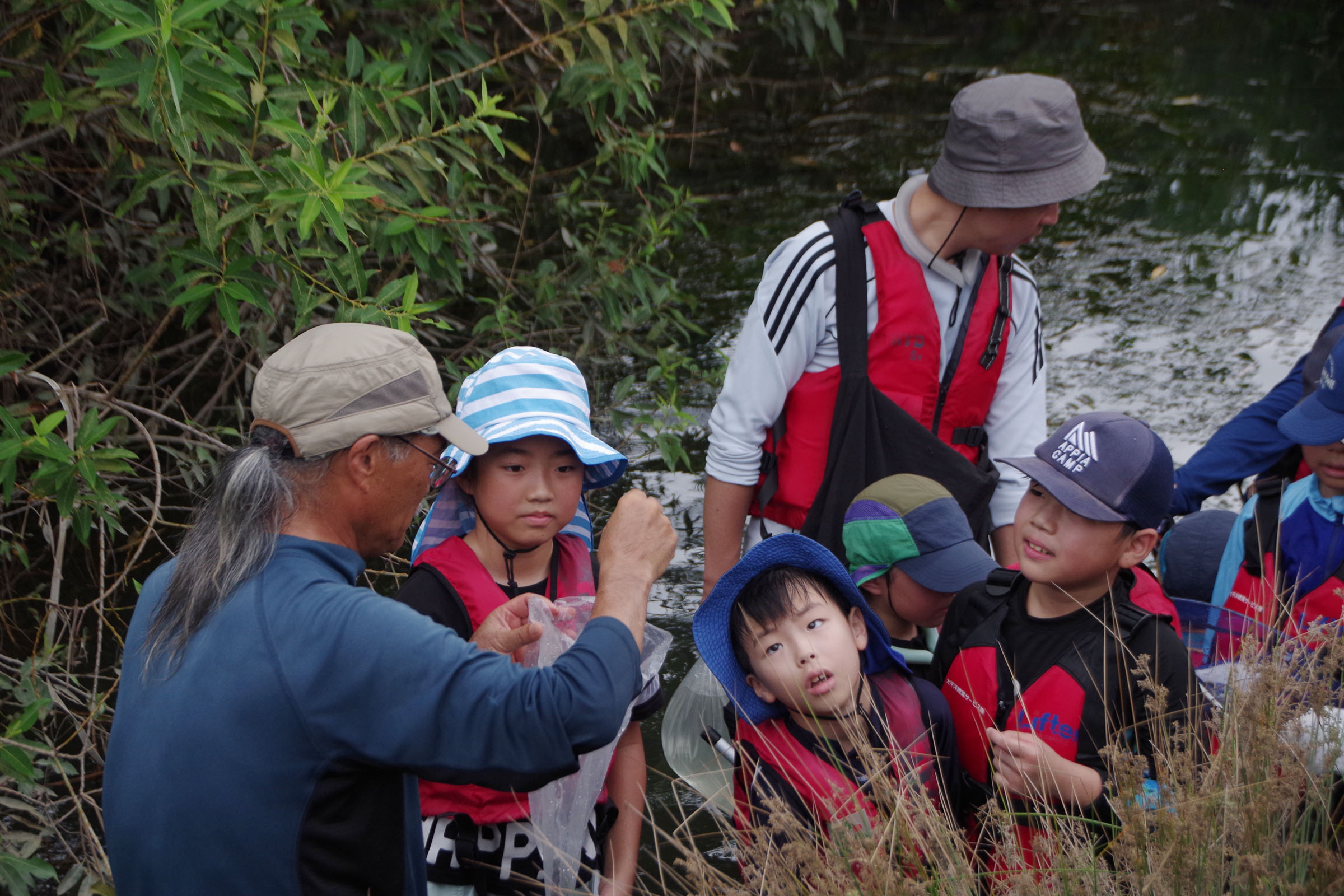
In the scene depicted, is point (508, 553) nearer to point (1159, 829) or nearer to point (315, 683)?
point (315, 683)

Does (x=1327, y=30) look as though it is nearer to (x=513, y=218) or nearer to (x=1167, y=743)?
(x=513, y=218)

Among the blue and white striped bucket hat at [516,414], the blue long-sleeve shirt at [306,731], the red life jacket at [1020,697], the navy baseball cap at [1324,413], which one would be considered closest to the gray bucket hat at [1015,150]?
the navy baseball cap at [1324,413]

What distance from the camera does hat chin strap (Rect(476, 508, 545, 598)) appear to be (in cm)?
244

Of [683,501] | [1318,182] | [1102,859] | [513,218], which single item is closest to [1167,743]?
[1102,859]

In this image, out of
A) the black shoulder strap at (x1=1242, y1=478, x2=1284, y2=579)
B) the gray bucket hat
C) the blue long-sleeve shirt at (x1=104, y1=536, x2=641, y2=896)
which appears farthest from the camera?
the black shoulder strap at (x1=1242, y1=478, x2=1284, y2=579)

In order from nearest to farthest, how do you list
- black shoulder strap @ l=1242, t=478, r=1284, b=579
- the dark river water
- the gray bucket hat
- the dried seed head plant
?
the dried seed head plant
the gray bucket hat
black shoulder strap @ l=1242, t=478, r=1284, b=579
the dark river water

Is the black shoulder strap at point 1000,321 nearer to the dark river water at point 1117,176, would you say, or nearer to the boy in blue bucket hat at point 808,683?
the boy in blue bucket hat at point 808,683

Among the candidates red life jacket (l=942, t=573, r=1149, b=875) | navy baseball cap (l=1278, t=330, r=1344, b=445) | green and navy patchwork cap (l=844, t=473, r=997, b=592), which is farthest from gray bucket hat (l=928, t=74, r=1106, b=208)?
red life jacket (l=942, t=573, r=1149, b=875)

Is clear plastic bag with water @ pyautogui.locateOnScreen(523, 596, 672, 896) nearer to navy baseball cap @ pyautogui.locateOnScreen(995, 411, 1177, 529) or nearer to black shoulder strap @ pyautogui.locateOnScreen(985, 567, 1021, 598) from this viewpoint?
black shoulder strap @ pyautogui.locateOnScreen(985, 567, 1021, 598)

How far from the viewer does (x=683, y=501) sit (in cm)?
511

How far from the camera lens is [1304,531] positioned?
2885mm

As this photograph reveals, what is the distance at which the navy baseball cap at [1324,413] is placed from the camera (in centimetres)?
286

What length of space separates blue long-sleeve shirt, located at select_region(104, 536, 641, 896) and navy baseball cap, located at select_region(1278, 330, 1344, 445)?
2.05 metres

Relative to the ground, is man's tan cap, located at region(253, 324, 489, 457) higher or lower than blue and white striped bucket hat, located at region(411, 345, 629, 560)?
higher
